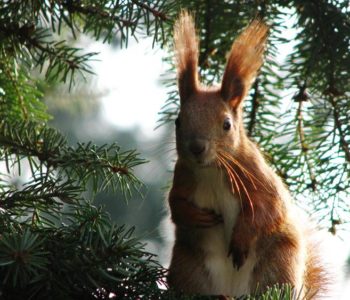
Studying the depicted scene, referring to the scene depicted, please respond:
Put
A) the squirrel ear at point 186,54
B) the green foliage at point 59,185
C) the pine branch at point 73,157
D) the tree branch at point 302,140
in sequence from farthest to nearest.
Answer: the tree branch at point 302,140 < the squirrel ear at point 186,54 < the pine branch at point 73,157 < the green foliage at point 59,185

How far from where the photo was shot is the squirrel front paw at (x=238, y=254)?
197 centimetres

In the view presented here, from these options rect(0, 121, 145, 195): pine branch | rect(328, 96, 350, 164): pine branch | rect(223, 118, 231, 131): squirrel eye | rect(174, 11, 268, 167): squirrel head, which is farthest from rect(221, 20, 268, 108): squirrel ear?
rect(0, 121, 145, 195): pine branch

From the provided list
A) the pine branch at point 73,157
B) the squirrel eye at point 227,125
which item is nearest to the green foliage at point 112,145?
the pine branch at point 73,157

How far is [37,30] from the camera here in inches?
73.8

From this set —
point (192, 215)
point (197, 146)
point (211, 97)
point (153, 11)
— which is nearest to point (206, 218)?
point (192, 215)

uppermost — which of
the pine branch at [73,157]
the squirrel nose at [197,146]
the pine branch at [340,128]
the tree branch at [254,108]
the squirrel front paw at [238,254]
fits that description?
the tree branch at [254,108]

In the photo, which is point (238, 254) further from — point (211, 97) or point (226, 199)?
point (211, 97)

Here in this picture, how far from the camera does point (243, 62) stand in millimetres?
2043

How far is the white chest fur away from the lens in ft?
6.57

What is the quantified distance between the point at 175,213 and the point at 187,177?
0.37 ft

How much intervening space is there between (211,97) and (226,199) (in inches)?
11.6

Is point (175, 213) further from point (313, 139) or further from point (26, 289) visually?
point (26, 289)

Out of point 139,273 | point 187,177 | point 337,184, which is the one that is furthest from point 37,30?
point 337,184

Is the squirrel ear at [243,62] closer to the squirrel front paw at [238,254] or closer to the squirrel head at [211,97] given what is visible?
the squirrel head at [211,97]
